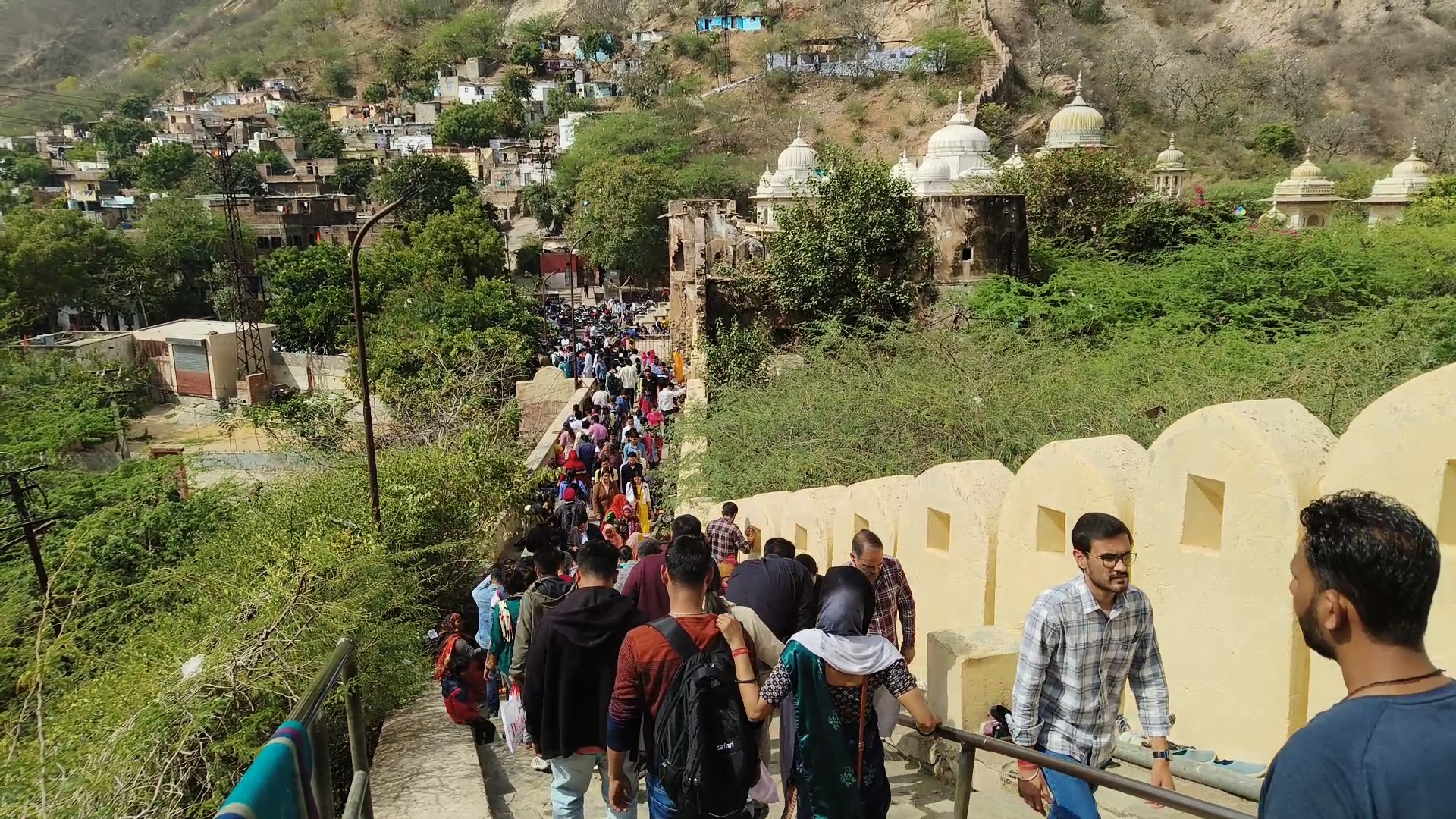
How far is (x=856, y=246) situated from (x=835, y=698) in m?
15.1

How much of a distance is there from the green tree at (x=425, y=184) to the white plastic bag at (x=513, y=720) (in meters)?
50.3

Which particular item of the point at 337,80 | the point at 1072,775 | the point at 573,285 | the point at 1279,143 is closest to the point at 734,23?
the point at 573,285

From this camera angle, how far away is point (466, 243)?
4069cm

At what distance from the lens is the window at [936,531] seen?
5.44m

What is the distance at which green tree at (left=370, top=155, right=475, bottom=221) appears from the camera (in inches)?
2078

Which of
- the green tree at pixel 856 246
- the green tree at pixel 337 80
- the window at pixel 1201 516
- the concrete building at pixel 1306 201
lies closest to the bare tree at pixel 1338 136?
the concrete building at pixel 1306 201

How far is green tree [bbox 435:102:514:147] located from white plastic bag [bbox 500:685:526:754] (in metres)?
73.7

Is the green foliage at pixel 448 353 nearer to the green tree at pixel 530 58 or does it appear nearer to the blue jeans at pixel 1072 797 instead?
the blue jeans at pixel 1072 797

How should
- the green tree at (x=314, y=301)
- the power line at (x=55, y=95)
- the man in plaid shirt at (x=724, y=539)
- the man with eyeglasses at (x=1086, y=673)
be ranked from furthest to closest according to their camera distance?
1. the power line at (x=55, y=95)
2. the green tree at (x=314, y=301)
3. the man in plaid shirt at (x=724, y=539)
4. the man with eyeglasses at (x=1086, y=673)

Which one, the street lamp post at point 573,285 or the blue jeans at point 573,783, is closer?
the blue jeans at point 573,783

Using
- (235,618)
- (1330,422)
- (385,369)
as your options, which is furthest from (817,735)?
(385,369)

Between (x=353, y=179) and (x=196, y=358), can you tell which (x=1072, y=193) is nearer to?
(x=196, y=358)

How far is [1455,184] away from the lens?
915 inches

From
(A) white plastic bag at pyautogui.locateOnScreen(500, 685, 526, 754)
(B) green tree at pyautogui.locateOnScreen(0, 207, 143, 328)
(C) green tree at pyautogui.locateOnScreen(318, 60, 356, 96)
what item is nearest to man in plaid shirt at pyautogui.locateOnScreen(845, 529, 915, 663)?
(A) white plastic bag at pyautogui.locateOnScreen(500, 685, 526, 754)
